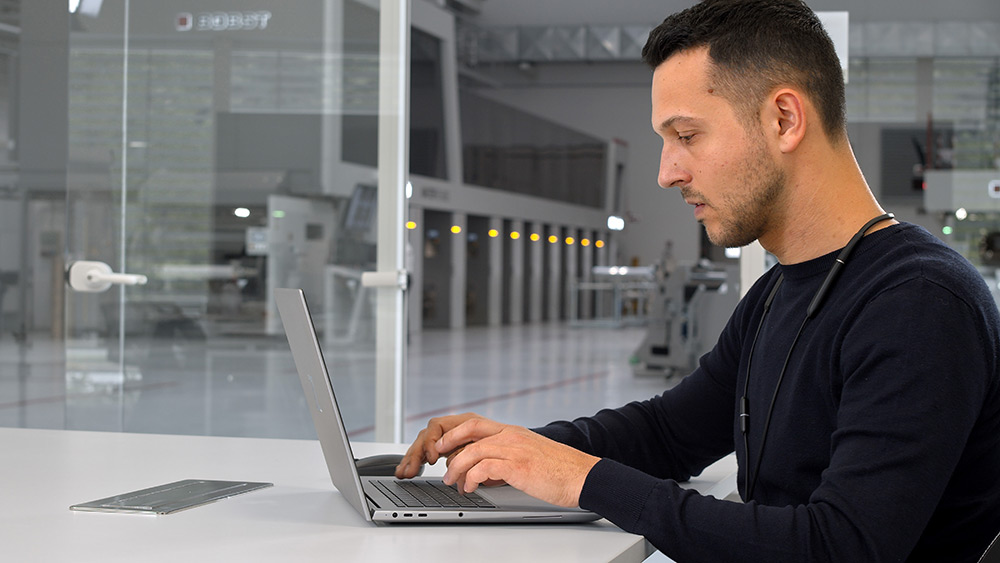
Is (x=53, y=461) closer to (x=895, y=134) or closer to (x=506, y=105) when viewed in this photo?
(x=895, y=134)

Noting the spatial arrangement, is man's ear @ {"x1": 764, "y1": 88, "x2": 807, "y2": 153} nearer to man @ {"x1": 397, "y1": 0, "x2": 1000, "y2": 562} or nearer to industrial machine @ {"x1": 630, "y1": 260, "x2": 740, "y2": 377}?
man @ {"x1": 397, "y1": 0, "x2": 1000, "y2": 562}

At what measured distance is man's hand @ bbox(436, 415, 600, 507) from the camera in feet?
3.47

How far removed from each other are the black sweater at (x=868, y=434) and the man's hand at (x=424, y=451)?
1.02 feet

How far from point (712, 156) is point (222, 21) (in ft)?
9.68

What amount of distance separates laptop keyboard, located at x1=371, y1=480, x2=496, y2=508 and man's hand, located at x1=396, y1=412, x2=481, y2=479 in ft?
0.10

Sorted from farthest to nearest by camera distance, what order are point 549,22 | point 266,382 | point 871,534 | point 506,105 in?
1. point 506,105
2. point 549,22
3. point 266,382
4. point 871,534

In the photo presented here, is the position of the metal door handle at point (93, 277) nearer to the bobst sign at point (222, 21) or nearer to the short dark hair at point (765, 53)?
the bobst sign at point (222, 21)

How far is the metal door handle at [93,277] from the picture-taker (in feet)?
11.9

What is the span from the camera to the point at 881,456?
922 millimetres

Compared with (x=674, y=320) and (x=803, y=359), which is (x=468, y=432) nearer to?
(x=803, y=359)

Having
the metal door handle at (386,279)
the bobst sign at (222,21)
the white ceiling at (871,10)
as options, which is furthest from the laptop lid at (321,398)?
the bobst sign at (222,21)

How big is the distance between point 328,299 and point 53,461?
2.40 meters

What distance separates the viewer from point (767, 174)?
3.83 feet

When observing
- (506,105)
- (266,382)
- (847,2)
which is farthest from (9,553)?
(506,105)
